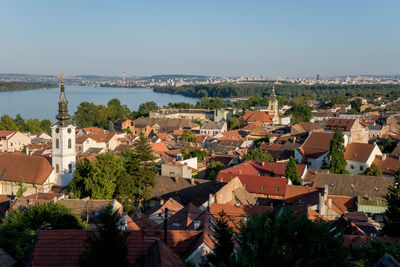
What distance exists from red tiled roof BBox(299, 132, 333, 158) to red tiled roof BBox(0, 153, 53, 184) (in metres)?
19.2

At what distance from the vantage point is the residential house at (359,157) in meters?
29.8

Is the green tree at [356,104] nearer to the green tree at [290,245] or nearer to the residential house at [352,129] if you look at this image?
the residential house at [352,129]

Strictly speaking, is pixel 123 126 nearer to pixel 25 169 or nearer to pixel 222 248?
pixel 25 169

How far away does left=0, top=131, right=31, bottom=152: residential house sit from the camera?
4178 cm

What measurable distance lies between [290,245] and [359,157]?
25417 mm

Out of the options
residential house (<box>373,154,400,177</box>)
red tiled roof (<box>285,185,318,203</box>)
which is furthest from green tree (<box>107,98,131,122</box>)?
red tiled roof (<box>285,185,318,203</box>)

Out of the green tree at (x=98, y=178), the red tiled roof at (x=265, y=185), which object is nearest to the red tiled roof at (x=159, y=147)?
the red tiled roof at (x=265, y=185)

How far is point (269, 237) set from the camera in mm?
6867

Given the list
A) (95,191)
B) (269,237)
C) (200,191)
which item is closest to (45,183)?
(95,191)

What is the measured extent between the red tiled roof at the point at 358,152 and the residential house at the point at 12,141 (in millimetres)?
30863

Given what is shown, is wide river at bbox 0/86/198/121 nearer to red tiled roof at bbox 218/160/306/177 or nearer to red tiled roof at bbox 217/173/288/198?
red tiled roof at bbox 218/160/306/177

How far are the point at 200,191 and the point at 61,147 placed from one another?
7753 millimetres

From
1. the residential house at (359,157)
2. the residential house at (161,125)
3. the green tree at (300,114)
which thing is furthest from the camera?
the green tree at (300,114)

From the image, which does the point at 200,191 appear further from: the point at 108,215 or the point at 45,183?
the point at 108,215
